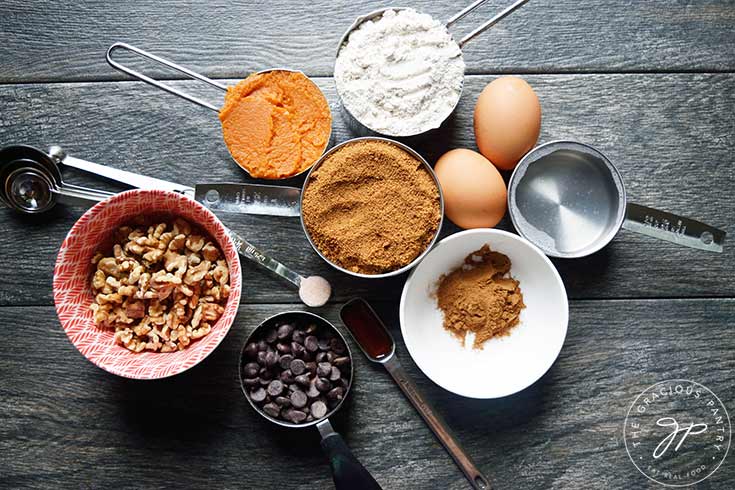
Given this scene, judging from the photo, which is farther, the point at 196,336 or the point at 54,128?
the point at 54,128

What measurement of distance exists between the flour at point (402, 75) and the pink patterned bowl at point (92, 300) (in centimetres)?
33

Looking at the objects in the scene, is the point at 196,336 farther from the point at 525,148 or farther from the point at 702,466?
the point at 702,466

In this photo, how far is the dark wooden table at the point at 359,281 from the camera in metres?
1.17

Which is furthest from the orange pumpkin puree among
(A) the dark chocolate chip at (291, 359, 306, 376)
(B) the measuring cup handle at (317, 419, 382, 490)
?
(B) the measuring cup handle at (317, 419, 382, 490)

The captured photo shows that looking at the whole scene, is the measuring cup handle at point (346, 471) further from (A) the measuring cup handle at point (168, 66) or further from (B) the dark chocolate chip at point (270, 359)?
(A) the measuring cup handle at point (168, 66)

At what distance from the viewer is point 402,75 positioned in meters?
1.08

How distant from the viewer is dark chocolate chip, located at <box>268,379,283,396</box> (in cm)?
110

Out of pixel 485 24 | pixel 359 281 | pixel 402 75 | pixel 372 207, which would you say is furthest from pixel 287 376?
pixel 485 24

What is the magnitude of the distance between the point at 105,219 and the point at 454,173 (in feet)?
1.99

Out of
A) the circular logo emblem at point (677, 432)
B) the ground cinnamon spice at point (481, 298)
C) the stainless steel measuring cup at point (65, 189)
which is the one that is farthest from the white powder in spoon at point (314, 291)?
the circular logo emblem at point (677, 432)

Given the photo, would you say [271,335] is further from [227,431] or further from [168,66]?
[168,66]

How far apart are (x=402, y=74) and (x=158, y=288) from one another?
1.85 feet

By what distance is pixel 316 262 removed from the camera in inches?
46.5

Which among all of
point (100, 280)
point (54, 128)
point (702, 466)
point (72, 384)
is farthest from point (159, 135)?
point (702, 466)
